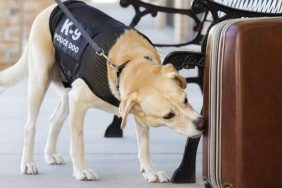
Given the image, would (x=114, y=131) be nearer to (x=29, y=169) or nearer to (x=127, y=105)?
(x=29, y=169)

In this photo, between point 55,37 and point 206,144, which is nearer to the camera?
point 206,144

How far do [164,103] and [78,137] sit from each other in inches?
28.6

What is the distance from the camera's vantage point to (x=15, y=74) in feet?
12.8

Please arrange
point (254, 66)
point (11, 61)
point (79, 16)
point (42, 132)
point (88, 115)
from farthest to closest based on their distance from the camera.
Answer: point (11, 61) → point (88, 115) → point (42, 132) → point (79, 16) → point (254, 66)

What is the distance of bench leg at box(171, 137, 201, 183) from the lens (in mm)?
3354

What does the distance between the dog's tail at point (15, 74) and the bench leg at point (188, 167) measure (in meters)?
1.14

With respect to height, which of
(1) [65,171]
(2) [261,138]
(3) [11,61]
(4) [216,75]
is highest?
(4) [216,75]

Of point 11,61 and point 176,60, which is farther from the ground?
point 176,60

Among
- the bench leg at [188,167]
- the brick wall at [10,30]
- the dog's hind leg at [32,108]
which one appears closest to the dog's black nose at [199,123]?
the bench leg at [188,167]

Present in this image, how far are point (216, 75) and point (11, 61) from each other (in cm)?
529

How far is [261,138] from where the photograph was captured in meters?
2.73

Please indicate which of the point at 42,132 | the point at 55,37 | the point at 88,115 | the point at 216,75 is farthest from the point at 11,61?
the point at 216,75

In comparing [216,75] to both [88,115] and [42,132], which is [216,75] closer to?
[42,132]

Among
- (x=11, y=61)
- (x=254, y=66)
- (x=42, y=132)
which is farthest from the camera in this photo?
(x=11, y=61)
